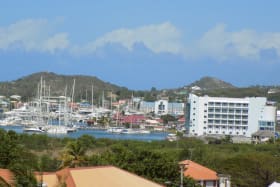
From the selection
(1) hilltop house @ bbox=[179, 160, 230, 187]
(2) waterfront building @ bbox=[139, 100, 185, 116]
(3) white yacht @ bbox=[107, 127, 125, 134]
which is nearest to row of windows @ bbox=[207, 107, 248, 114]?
(3) white yacht @ bbox=[107, 127, 125, 134]

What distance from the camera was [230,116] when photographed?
106m

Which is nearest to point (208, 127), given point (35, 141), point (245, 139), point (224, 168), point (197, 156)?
point (245, 139)

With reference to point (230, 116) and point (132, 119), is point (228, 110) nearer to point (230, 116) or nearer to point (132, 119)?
point (230, 116)

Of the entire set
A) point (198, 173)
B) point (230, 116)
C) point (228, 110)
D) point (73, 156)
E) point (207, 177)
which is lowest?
point (207, 177)

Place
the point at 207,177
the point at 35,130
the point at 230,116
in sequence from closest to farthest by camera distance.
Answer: the point at 207,177 < the point at 35,130 < the point at 230,116

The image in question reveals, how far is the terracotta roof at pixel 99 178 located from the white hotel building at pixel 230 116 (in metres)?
80.6

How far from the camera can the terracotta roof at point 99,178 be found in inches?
930

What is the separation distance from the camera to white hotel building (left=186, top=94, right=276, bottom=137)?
104625 millimetres

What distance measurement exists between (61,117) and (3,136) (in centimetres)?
9603

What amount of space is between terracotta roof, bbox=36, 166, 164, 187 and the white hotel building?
80.6 metres

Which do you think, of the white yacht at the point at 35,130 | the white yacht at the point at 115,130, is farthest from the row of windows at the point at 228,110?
the white yacht at the point at 35,130

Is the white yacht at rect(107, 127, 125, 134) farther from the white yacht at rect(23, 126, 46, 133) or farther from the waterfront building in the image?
the waterfront building

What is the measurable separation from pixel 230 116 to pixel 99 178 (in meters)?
83.2

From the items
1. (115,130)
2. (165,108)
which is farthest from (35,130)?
(165,108)
